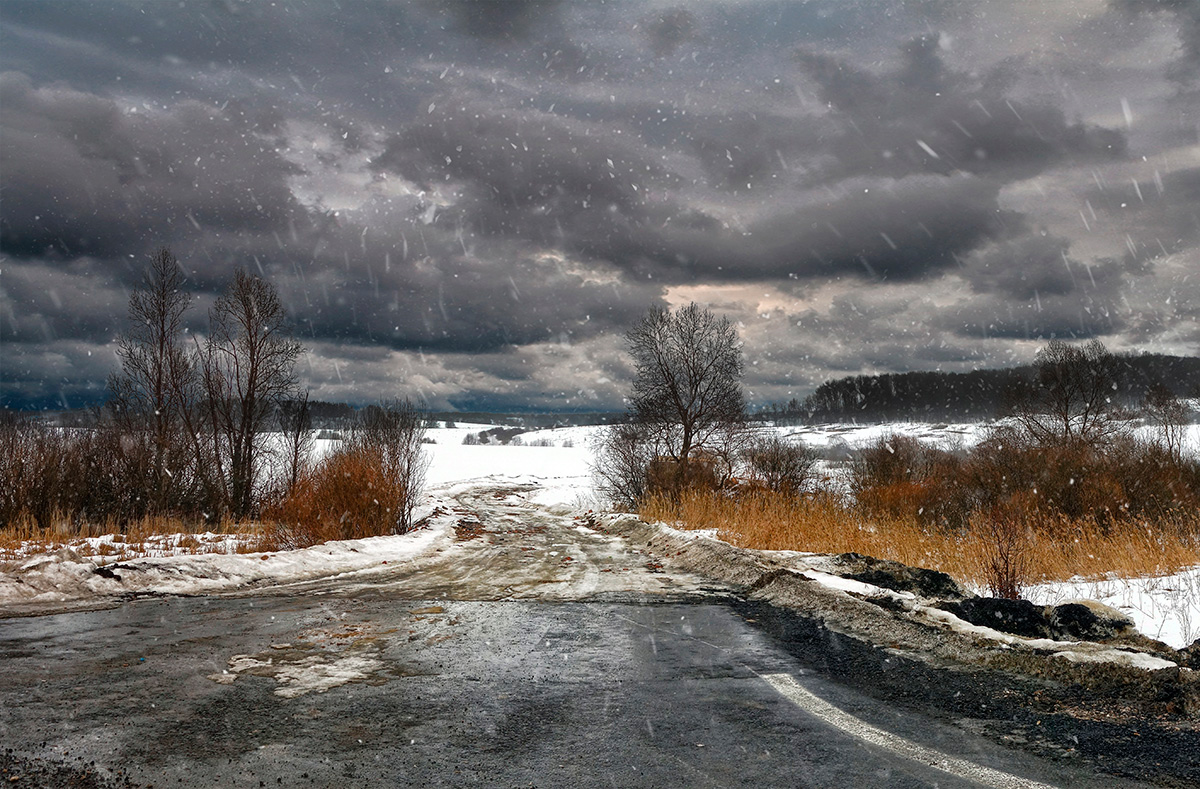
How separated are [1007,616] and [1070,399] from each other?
102 feet

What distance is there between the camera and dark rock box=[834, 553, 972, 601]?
8.17 m

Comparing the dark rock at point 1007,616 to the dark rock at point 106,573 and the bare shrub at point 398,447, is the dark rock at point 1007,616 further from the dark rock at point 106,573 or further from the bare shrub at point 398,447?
the bare shrub at point 398,447

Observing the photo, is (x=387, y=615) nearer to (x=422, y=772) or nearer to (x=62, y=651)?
(x=62, y=651)

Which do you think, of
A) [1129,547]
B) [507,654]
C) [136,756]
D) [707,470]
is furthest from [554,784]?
[707,470]

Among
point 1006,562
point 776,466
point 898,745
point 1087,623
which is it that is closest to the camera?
point 898,745

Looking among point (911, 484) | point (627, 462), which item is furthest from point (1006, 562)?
point (911, 484)

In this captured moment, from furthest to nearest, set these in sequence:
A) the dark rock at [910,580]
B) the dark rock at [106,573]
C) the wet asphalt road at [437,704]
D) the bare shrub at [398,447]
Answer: the bare shrub at [398,447], the dark rock at [106,573], the dark rock at [910,580], the wet asphalt road at [437,704]

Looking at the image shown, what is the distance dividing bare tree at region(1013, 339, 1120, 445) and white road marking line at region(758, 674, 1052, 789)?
29630 mm

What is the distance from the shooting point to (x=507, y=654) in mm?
5965

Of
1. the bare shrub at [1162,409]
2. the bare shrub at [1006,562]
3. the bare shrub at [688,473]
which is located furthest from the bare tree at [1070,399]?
the bare shrub at [1006,562]

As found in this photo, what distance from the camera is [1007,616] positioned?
6520 mm

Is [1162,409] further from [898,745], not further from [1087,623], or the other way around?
[898,745]

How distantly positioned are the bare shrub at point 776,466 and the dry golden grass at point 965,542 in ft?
19.1

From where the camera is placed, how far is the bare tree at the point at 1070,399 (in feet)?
101
